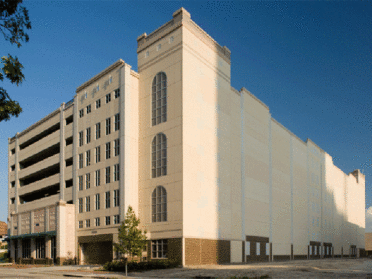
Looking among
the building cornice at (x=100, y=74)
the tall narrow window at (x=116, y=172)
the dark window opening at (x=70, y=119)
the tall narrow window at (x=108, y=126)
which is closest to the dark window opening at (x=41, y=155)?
the dark window opening at (x=70, y=119)

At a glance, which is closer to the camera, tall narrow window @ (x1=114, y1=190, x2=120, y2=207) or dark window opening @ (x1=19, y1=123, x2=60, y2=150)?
tall narrow window @ (x1=114, y1=190, x2=120, y2=207)

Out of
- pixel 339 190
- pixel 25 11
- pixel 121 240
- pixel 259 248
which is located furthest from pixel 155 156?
pixel 339 190

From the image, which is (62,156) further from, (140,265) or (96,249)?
(140,265)

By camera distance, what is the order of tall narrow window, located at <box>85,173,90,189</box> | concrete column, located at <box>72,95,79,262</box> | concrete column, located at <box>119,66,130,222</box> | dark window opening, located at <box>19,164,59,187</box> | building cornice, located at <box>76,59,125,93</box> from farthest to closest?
1. dark window opening, located at <box>19,164,59,187</box>
2. concrete column, located at <box>72,95,79,262</box>
3. tall narrow window, located at <box>85,173,90,189</box>
4. building cornice, located at <box>76,59,125,93</box>
5. concrete column, located at <box>119,66,130,222</box>

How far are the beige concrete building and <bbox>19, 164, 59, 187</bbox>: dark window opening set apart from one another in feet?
1.66

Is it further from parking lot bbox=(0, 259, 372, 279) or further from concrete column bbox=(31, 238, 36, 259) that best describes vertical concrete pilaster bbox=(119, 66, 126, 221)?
concrete column bbox=(31, 238, 36, 259)

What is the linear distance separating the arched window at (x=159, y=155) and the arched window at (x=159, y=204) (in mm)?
2176

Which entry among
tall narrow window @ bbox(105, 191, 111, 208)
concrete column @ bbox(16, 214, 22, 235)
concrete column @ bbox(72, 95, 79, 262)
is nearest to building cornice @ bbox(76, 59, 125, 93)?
concrete column @ bbox(72, 95, 79, 262)

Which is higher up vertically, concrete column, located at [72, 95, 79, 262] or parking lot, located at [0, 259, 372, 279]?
concrete column, located at [72, 95, 79, 262]

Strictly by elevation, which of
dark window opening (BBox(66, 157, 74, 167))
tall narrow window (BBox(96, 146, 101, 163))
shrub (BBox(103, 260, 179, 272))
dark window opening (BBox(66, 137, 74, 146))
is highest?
dark window opening (BBox(66, 137, 74, 146))

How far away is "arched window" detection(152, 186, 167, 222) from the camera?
51.0 meters

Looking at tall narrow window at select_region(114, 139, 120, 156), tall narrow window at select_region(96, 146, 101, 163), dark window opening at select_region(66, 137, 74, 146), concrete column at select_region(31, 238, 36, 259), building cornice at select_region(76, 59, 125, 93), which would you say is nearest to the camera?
tall narrow window at select_region(114, 139, 120, 156)

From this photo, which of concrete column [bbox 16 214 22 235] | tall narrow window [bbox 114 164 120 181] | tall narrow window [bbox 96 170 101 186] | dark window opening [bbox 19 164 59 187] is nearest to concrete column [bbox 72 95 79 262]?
tall narrow window [bbox 96 170 101 186]

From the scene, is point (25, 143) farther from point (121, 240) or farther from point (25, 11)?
point (25, 11)
